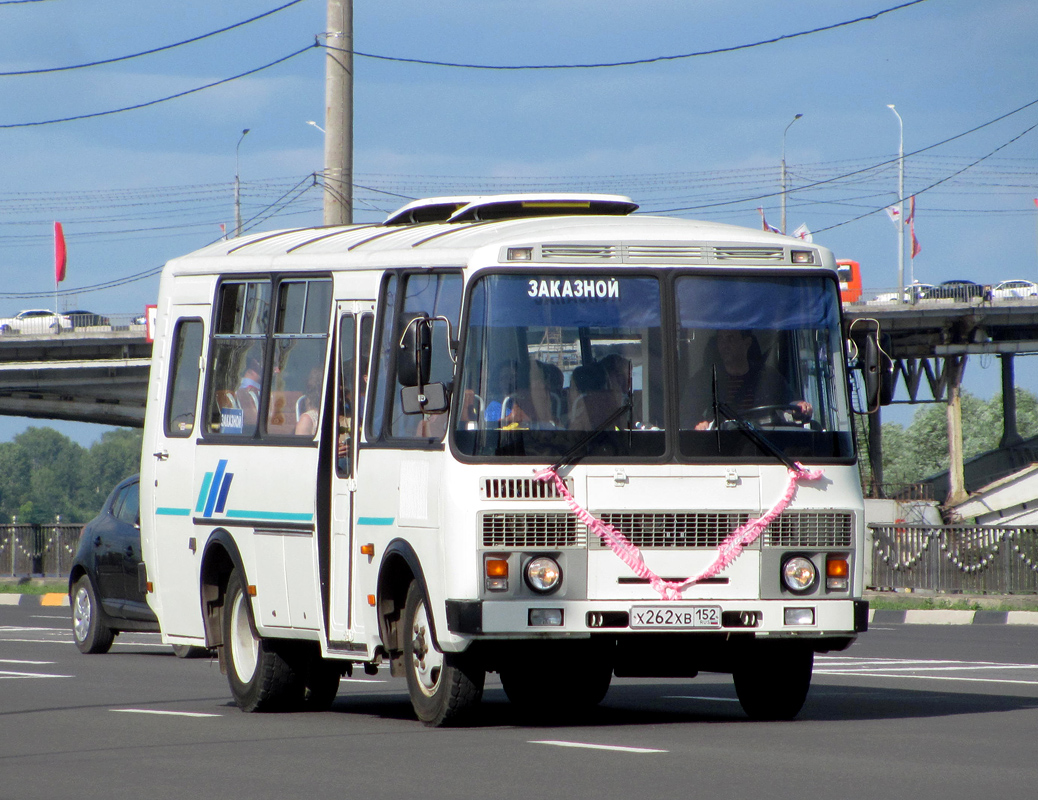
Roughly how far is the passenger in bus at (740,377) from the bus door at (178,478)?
162 inches

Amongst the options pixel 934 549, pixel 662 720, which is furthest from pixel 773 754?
pixel 934 549

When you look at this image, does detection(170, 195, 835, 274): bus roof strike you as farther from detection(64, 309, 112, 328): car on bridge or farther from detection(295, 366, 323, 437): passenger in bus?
detection(64, 309, 112, 328): car on bridge

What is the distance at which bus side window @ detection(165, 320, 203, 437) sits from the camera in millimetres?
13062

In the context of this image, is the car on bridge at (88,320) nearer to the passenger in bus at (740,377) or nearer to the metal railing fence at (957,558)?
the metal railing fence at (957,558)

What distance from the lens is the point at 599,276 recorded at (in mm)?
10359

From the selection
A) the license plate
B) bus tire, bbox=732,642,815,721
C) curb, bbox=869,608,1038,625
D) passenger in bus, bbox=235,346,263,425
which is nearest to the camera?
the license plate

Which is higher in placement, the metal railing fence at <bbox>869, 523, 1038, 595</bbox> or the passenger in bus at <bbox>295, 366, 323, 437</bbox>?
the passenger in bus at <bbox>295, 366, 323, 437</bbox>

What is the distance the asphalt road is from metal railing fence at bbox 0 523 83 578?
21.0m

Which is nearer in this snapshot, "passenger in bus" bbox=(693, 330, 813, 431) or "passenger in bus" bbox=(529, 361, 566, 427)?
"passenger in bus" bbox=(529, 361, 566, 427)

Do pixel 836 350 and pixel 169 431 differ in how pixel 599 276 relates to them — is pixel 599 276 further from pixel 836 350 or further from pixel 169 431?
pixel 169 431

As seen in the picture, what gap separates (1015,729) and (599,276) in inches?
132

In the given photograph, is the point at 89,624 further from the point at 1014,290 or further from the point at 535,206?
the point at 1014,290

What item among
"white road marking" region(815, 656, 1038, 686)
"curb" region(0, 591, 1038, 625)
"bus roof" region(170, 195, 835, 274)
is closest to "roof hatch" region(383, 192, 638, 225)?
"bus roof" region(170, 195, 835, 274)

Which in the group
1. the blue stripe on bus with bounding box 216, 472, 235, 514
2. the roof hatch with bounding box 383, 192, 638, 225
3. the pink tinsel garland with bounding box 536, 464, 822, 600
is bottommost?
the pink tinsel garland with bounding box 536, 464, 822, 600
